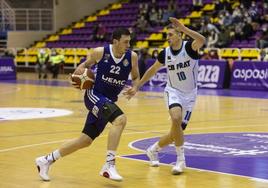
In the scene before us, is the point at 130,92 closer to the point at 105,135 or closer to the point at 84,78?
the point at 84,78

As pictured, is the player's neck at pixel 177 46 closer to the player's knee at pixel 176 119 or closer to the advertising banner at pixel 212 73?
the player's knee at pixel 176 119

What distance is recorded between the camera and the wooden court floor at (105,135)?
796cm

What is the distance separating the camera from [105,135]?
12500mm

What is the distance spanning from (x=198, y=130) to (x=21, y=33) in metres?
31.4

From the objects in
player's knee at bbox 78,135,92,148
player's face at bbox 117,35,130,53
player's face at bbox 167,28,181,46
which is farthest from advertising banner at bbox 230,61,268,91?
player's knee at bbox 78,135,92,148

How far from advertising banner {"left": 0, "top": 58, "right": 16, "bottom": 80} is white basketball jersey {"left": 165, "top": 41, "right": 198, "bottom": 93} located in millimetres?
24216

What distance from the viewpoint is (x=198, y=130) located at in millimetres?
13188

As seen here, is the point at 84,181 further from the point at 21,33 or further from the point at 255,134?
the point at 21,33

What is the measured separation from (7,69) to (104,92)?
2521cm

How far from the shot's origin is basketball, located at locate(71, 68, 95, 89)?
26.2 ft

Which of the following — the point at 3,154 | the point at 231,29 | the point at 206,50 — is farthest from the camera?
the point at 231,29

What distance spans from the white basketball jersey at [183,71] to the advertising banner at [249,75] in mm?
15542

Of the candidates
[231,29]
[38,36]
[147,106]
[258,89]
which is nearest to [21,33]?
[38,36]

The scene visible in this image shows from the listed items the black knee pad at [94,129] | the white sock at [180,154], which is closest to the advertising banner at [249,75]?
the white sock at [180,154]
